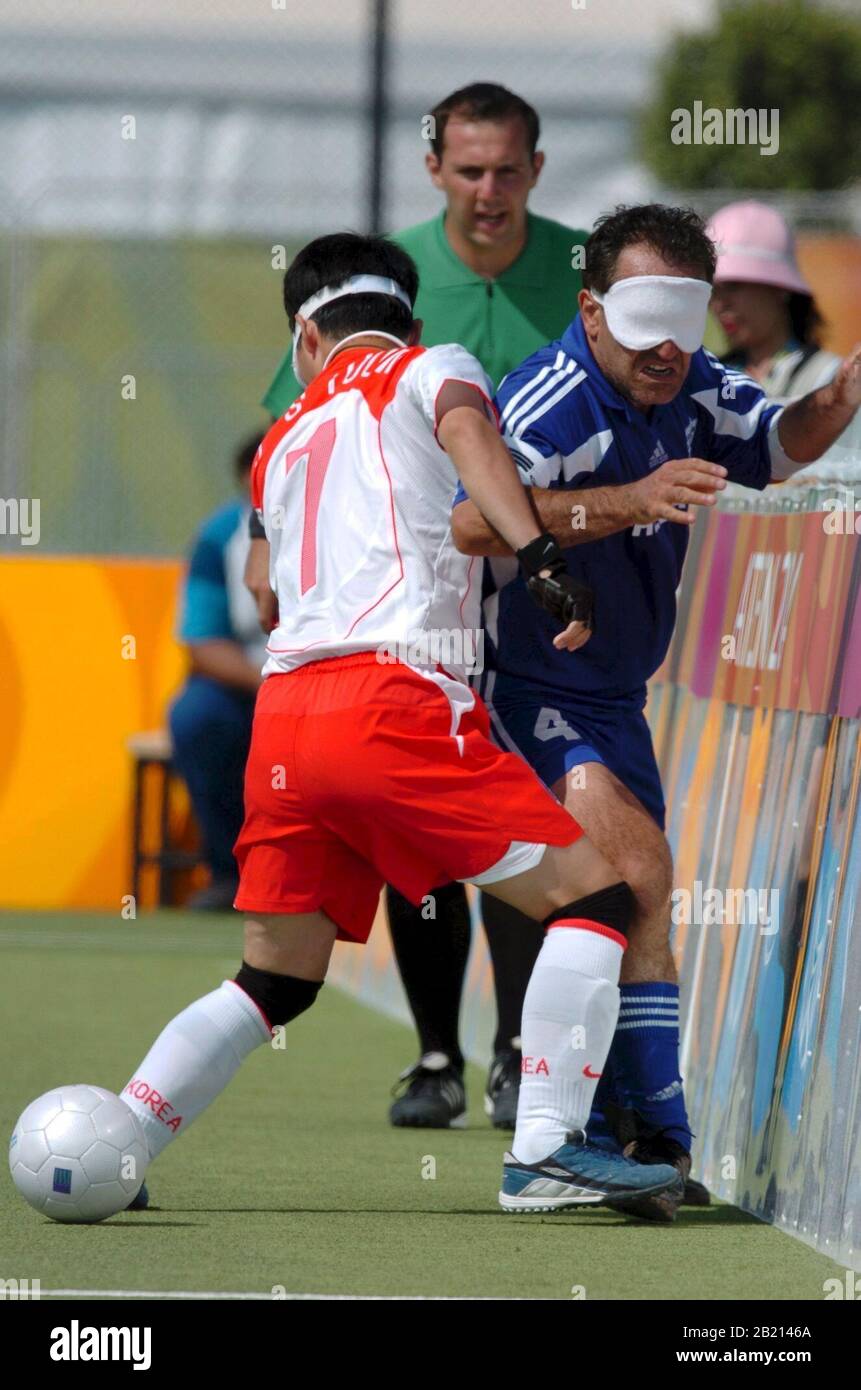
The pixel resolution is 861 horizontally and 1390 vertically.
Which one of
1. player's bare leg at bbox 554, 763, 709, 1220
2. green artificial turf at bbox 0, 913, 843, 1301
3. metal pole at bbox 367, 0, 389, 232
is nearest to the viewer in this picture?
green artificial turf at bbox 0, 913, 843, 1301

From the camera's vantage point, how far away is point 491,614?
534 centimetres

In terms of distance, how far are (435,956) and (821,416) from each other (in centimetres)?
198

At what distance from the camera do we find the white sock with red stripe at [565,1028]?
488 cm

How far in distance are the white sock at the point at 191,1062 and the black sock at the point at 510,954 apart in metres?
1.58

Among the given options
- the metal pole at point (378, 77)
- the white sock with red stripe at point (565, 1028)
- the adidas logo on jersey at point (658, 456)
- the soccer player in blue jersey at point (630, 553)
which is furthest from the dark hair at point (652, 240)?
the metal pole at point (378, 77)

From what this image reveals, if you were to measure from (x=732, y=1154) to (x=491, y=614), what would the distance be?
133cm

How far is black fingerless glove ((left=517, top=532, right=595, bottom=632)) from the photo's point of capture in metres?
4.50

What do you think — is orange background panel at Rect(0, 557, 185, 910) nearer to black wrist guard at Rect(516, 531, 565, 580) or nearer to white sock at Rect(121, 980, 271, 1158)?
white sock at Rect(121, 980, 271, 1158)

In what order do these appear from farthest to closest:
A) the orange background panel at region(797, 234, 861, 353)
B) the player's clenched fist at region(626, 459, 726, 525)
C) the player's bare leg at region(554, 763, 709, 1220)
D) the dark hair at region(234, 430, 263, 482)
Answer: the orange background panel at region(797, 234, 861, 353)
the dark hair at region(234, 430, 263, 482)
the player's bare leg at region(554, 763, 709, 1220)
the player's clenched fist at region(626, 459, 726, 525)

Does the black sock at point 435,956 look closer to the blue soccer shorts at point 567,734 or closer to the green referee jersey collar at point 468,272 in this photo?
the blue soccer shorts at point 567,734

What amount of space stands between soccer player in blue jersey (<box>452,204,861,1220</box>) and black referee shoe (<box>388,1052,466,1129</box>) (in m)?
1.14

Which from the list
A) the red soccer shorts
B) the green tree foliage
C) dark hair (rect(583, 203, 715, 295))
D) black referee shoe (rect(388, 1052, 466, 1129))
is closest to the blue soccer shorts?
→ the red soccer shorts
